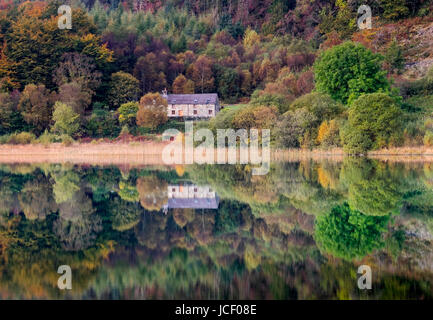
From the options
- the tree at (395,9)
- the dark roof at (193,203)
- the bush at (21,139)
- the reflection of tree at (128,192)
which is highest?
the tree at (395,9)

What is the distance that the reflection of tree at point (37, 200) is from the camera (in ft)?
36.5

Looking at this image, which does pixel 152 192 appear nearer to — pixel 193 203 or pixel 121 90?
→ pixel 193 203

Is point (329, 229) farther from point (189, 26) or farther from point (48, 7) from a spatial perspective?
point (189, 26)

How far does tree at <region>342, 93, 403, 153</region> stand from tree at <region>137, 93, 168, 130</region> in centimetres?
2048

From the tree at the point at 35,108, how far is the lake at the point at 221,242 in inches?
1314

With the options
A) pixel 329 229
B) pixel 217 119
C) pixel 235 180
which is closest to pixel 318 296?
pixel 329 229

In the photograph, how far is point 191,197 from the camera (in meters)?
13.4

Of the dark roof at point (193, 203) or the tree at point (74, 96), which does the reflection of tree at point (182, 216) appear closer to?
the dark roof at point (193, 203)

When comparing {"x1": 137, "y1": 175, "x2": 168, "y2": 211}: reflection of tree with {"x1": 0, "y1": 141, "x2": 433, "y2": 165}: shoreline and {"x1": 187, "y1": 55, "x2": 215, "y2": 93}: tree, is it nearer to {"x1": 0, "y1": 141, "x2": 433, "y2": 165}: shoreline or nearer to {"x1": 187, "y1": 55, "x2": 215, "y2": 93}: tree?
{"x1": 0, "y1": 141, "x2": 433, "y2": 165}: shoreline

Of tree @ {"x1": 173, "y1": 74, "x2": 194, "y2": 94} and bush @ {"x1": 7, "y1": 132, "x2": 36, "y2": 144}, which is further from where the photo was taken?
tree @ {"x1": 173, "y1": 74, "x2": 194, "y2": 94}

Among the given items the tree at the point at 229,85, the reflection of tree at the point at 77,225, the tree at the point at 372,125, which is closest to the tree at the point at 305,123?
the tree at the point at 372,125

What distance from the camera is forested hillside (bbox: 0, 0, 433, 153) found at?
33.9m

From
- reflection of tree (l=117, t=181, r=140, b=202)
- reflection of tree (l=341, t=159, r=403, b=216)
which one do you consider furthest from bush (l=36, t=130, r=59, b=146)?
reflection of tree (l=341, t=159, r=403, b=216)

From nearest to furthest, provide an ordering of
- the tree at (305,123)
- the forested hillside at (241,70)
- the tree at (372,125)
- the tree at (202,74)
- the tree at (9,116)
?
the tree at (372,125), the tree at (305,123), the forested hillside at (241,70), the tree at (9,116), the tree at (202,74)
